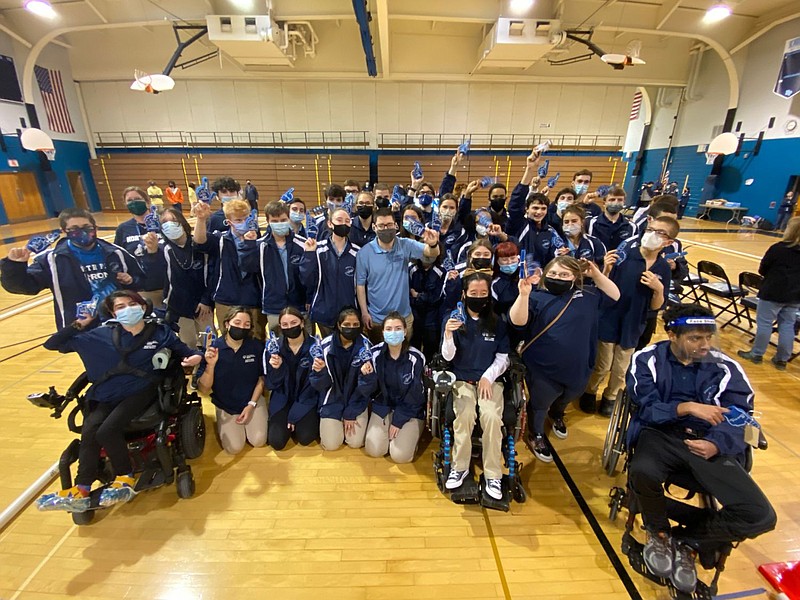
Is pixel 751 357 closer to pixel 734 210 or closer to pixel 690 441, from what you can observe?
pixel 690 441

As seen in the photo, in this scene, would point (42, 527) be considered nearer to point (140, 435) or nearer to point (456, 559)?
point (140, 435)

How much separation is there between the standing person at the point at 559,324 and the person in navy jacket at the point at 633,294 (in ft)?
1.27

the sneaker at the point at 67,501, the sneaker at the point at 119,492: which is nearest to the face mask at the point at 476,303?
the sneaker at the point at 119,492

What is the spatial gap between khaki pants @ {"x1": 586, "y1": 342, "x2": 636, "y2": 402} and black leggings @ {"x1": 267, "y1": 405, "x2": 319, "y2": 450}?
2451mm

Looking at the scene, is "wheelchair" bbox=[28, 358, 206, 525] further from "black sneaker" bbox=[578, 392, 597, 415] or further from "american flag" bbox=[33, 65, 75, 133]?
"american flag" bbox=[33, 65, 75, 133]

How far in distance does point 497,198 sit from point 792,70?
13179 millimetres

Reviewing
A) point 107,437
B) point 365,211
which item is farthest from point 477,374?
point 107,437

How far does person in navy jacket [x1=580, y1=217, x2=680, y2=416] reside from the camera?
107 inches

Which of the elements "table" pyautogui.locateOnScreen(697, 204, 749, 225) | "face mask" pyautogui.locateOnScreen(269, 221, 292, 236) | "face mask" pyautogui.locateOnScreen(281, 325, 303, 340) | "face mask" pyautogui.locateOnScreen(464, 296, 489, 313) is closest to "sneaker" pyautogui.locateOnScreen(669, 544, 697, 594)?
"face mask" pyautogui.locateOnScreen(464, 296, 489, 313)

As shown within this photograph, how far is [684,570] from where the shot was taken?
180 cm

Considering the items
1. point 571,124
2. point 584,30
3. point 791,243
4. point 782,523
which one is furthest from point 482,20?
point 782,523

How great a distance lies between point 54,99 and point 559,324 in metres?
19.4

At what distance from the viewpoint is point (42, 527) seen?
2236mm

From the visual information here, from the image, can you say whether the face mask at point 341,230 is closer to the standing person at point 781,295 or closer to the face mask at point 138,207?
the face mask at point 138,207
